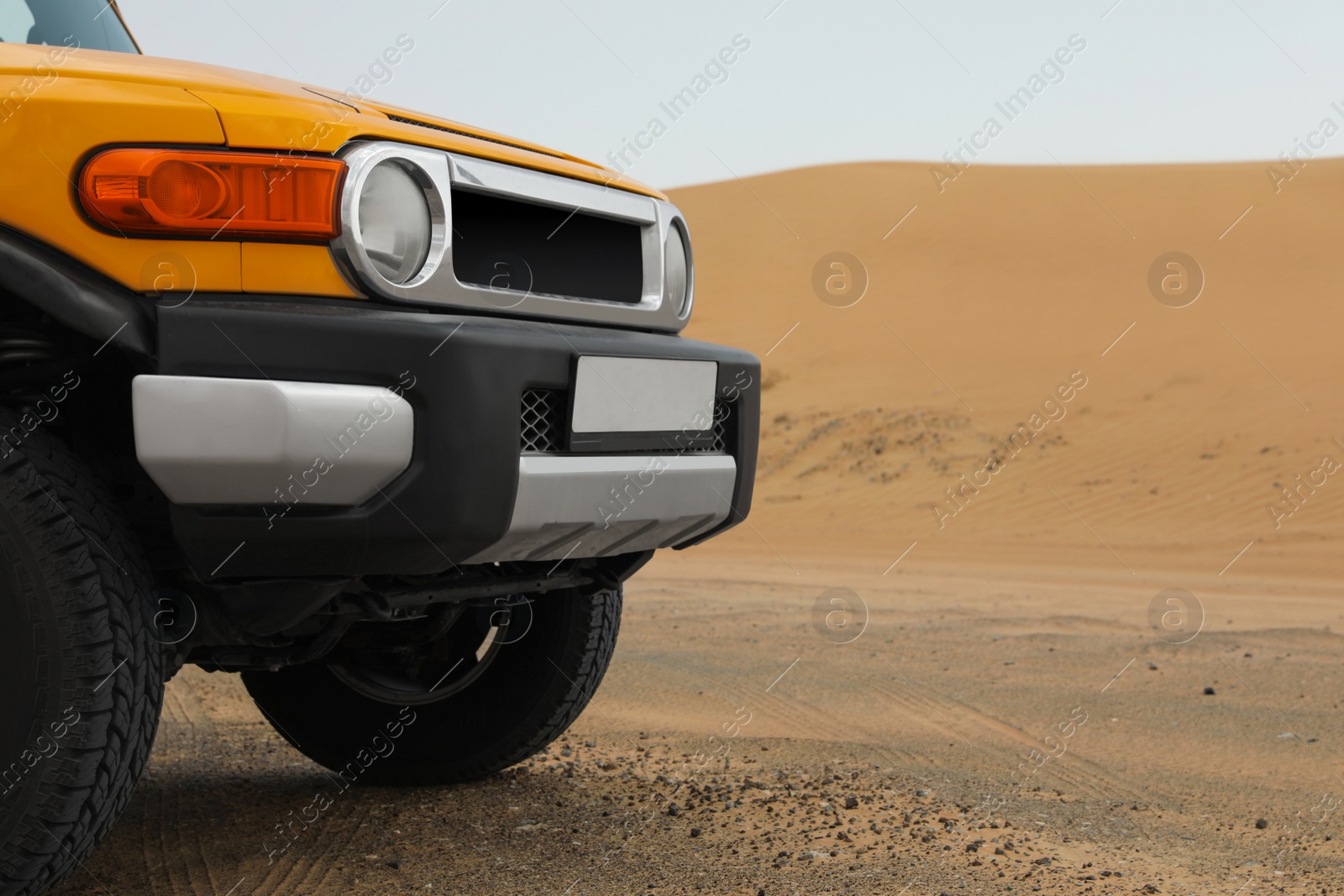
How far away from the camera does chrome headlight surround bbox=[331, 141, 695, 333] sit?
7.51 ft

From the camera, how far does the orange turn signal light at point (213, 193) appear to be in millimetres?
2166

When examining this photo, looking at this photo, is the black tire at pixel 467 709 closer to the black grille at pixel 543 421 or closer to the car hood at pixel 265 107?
the black grille at pixel 543 421

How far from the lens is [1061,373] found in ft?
78.3

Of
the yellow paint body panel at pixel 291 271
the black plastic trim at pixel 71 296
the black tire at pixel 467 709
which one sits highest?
the yellow paint body panel at pixel 291 271

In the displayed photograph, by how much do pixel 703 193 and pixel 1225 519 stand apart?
1821 inches

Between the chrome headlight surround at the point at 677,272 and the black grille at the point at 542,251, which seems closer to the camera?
the black grille at the point at 542,251

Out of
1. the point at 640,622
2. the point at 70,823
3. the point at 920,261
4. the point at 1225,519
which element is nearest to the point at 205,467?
the point at 70,823

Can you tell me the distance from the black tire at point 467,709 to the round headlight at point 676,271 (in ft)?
3.04

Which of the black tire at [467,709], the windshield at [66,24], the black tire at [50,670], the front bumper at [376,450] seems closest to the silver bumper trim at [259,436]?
the front bumper at [376,450]

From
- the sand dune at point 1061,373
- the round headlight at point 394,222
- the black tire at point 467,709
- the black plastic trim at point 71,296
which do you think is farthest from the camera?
the sand dune at point 1061,373

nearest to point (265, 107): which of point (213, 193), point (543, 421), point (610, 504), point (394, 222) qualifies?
point (213, 193)

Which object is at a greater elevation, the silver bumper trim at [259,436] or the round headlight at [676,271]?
the round headlight at [676,271]

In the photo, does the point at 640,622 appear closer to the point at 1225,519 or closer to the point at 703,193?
the point at 1225,519

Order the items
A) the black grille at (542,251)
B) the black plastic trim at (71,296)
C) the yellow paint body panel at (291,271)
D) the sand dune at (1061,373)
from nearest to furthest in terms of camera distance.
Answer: the black plastic trim at (71,296), the yellow paint body panel at (291,271), the black grille at (542,251), the sand dune at (1061,373)
